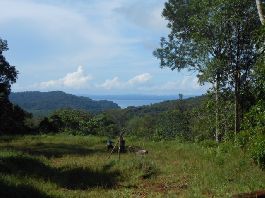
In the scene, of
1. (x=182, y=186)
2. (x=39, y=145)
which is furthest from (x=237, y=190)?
(x=39, y=145)

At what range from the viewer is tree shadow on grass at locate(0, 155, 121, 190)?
59.9ft

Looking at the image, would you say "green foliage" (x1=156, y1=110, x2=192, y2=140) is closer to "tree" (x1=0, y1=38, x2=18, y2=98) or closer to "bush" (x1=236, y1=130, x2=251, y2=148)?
"tree" (x1=0, y1=38, x2=18, y2=98)

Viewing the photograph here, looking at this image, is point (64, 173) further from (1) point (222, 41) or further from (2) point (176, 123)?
(2) point (176, 123)

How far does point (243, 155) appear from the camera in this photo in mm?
20812

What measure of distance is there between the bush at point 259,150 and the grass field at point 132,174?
0.56m

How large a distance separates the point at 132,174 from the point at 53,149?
1056 cm

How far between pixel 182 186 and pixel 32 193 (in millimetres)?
5318

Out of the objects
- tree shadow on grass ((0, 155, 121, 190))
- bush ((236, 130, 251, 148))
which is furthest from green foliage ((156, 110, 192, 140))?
bush ((236, 130, 251, 148))

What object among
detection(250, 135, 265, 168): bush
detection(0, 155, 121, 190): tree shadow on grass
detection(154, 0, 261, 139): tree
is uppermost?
detection(154, 0, 261, 139): tree

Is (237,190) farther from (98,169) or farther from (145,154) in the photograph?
(145,154)

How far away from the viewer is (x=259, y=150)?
54.3 ft

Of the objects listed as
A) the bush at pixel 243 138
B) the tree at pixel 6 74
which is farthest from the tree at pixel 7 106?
the bush at pixel 243 138

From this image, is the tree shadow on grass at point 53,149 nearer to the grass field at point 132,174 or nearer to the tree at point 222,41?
the grass field at point 132,174

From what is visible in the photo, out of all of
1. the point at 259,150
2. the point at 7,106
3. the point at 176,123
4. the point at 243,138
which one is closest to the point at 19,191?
the point at 259,150
